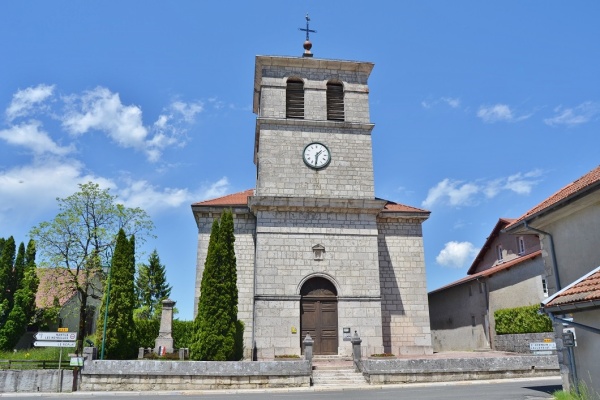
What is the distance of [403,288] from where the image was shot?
78.0 ft

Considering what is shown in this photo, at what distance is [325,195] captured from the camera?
23203mm

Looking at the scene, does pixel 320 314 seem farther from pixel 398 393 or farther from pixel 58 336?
pixel 58 336

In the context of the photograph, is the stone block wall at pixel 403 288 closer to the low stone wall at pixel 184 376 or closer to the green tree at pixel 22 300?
the low stone wall at pixel 184 376

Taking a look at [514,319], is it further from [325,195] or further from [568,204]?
[568,204]

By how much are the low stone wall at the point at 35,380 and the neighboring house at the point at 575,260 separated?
14.8 m

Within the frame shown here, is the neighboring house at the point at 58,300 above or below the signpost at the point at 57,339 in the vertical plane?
above

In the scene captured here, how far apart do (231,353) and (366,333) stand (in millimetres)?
6341

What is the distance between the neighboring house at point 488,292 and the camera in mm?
24344

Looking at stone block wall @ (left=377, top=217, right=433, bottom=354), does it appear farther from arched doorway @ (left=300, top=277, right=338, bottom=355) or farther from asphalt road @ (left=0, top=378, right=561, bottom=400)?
asphalt road @ (left=0, top=378, right=561, bottom=400)

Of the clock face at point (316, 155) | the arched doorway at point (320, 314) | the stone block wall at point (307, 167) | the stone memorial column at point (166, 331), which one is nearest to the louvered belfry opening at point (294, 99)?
the stone block wall at point (307, 167)

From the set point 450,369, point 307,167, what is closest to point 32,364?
point 307,167

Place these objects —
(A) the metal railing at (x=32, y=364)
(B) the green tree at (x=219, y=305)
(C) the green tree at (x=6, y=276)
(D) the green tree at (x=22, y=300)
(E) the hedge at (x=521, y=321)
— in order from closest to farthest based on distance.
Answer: (A) the metal railing at (x=32, y=364) → (B) the green tree at (x=219, y=305) → (E) the hedge at (x=521, y=321) → (D) the green tree at (x=22, y=300) → (C) the green tree at (x=6, y=276)

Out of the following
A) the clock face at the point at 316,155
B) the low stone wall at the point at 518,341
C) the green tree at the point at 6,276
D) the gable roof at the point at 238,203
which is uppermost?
the clock face at the point at 316,155

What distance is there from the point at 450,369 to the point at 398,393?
3.53m
